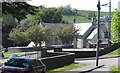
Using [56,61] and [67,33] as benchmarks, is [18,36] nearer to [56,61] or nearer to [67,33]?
[67,33]

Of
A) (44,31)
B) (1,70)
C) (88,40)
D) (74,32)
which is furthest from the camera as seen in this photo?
(88,40)

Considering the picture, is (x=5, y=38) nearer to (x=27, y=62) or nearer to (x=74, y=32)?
(x=74, y=32)

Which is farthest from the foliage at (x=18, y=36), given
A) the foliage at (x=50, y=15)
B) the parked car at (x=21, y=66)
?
the parked car at (x=21, y=66)

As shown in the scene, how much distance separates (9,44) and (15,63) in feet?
241

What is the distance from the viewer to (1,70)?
19172 millimetres

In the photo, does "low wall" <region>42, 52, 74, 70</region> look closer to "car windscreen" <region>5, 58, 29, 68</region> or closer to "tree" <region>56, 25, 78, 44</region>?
"car windscreen" <region>5, 58, 29, 68</region>

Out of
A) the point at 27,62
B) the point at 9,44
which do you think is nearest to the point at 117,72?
the point at 27,62

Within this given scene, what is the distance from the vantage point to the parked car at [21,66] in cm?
1890

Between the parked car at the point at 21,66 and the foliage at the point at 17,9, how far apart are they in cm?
243

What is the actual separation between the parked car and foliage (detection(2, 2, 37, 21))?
2.43 m

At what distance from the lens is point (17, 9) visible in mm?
19844

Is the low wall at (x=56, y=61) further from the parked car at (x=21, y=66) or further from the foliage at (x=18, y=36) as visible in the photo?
the foliage at (x=18, y=36)

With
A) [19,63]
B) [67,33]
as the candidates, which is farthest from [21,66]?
[67,33]

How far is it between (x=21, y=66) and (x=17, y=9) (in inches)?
120
